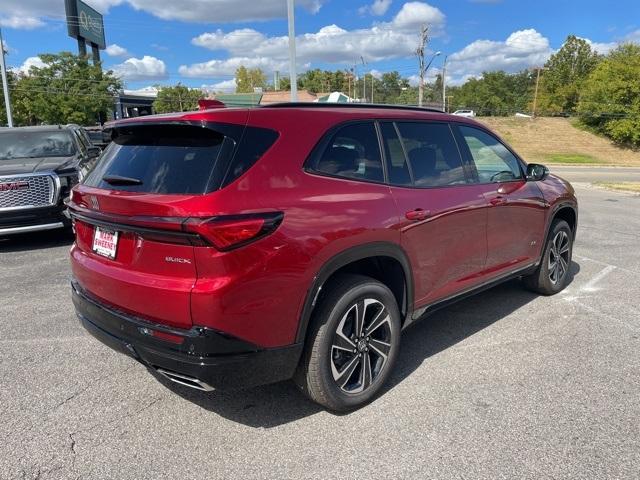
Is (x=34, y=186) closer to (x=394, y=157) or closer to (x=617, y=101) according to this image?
(x=394, y=157)

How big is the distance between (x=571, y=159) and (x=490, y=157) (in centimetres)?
3953

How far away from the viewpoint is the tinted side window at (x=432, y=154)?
3558 mm

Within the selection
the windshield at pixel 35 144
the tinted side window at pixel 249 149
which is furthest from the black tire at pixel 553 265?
the windshield at pixel 35 144

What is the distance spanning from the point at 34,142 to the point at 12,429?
740cm

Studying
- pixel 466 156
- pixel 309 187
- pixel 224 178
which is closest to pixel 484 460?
pixel 309 187

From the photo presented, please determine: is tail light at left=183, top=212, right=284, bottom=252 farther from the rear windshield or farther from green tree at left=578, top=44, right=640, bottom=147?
green tree at left=578, top=44, right=640, bottom=147

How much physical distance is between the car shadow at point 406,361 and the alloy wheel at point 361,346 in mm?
267

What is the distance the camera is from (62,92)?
125 feet

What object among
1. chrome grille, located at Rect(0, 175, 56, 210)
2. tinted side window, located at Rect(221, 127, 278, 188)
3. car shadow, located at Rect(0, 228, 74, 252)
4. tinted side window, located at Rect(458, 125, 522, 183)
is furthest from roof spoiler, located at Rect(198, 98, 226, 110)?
car shadow, located at Rect(0, 228, 74, 252)

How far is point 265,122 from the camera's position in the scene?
278 cm

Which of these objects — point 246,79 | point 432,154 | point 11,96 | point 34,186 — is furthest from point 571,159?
point 246,79

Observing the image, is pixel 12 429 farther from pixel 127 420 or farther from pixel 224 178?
pixel 224 178

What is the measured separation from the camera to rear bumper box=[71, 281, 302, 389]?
2.52 m

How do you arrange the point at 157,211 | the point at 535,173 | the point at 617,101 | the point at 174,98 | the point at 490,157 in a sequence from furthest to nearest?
the point at 174,98 → the point at 617,101 → the point at 535,173 → the point at 490,157 → the point at 157,211
